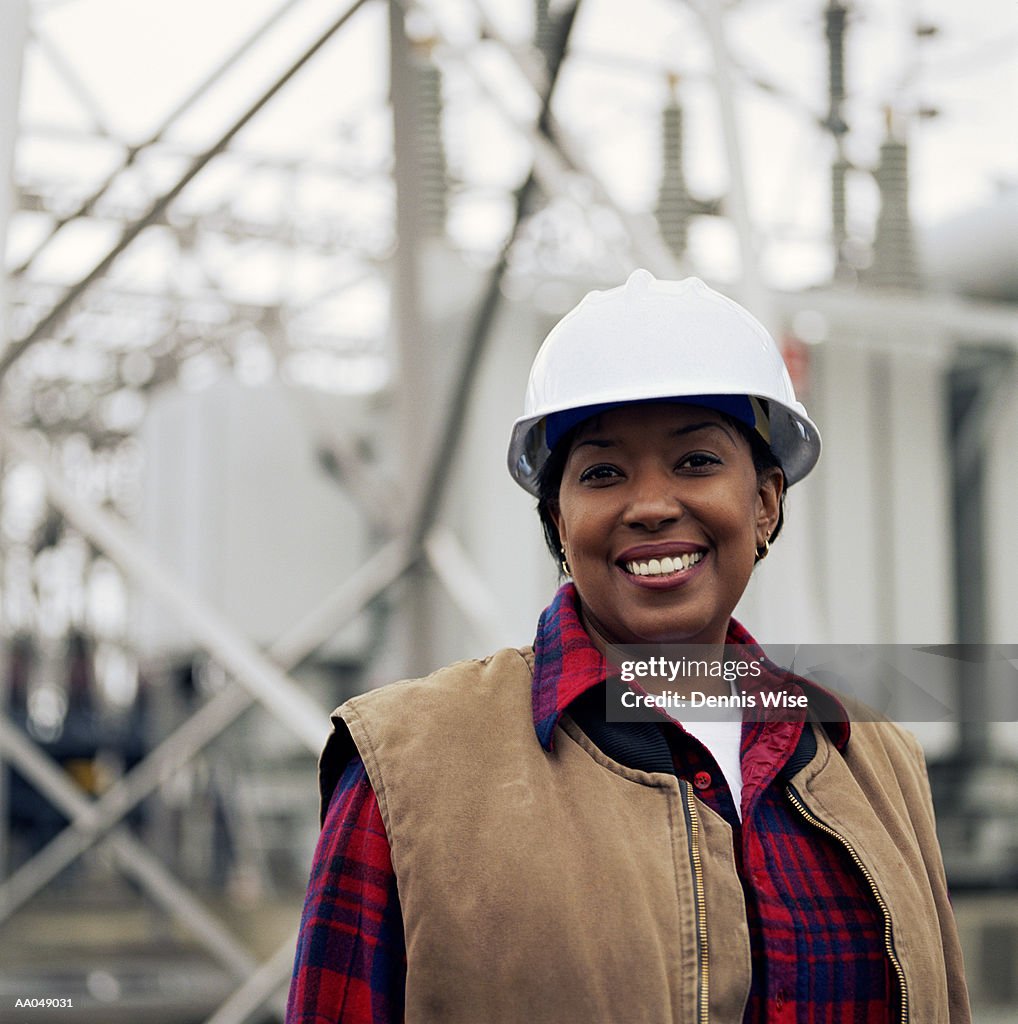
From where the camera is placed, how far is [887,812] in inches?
79.6

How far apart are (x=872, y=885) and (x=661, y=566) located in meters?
0.42

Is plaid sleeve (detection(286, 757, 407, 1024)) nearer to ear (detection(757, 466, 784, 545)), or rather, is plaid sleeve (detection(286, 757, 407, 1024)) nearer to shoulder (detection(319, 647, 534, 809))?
shoulder (detection(319, 647, 534, 809))

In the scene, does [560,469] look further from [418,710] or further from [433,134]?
[433,134]

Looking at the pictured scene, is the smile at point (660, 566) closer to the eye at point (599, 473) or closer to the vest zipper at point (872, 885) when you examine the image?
the eye at point (599, 473)

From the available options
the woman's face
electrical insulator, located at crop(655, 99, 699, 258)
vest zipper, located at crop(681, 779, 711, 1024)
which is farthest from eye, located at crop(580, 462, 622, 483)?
electrical insulator, located at crop(655, 99, 699, 258)

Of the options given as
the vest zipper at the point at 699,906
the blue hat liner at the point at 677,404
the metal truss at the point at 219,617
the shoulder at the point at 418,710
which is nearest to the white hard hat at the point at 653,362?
the blue hat liner at the point at 677,404

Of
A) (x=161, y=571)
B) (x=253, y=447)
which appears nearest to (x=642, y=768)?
(x=161, y=571)

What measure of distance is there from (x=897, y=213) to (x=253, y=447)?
5149 millimetres

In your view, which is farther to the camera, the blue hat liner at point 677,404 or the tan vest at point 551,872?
the blue hat liner at point 677,404

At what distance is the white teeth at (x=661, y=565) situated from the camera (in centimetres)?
192

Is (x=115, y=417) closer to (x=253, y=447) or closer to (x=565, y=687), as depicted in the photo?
(x=253, y=447)

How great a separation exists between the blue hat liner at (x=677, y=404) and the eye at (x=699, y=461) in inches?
2.3

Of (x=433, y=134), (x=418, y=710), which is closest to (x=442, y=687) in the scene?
(x=418, y=710)

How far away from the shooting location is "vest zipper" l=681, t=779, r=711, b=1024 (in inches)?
68.5
